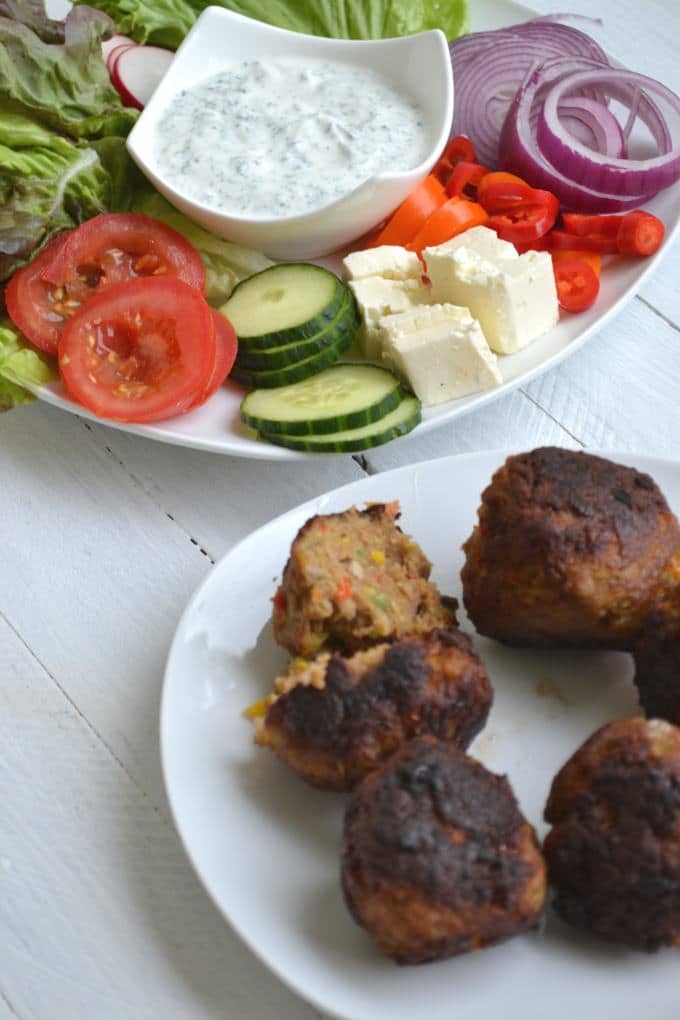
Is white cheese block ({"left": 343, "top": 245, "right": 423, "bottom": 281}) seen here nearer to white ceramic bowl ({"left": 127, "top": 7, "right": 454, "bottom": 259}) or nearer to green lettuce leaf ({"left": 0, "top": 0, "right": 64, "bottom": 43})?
white ceramic bowl ({"left": 127, "top": 7, "right": 454, "bottom": 259})

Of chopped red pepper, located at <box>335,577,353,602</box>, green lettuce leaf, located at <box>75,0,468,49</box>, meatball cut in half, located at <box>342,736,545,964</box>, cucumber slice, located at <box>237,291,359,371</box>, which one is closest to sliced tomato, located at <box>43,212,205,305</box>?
cucumber slice, located at <box>237,291,359,371</box>

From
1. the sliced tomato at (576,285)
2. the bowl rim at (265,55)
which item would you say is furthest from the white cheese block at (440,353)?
the bowl rim at (265,55)

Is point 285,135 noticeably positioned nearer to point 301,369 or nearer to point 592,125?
point 301,369

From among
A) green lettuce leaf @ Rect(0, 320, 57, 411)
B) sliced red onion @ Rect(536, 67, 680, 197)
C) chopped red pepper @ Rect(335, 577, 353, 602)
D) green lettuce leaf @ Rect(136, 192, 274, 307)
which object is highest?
sliced red onion @ Rect(536, 67, 680, 197)

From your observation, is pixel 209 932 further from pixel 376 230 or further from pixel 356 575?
pixel 376 230

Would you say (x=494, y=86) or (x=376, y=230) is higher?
(x=494, y=86)

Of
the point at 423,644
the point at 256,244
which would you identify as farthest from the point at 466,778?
the point at 256,244

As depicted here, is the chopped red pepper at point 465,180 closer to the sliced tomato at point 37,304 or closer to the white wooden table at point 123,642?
the white wooden table at point 123,642
